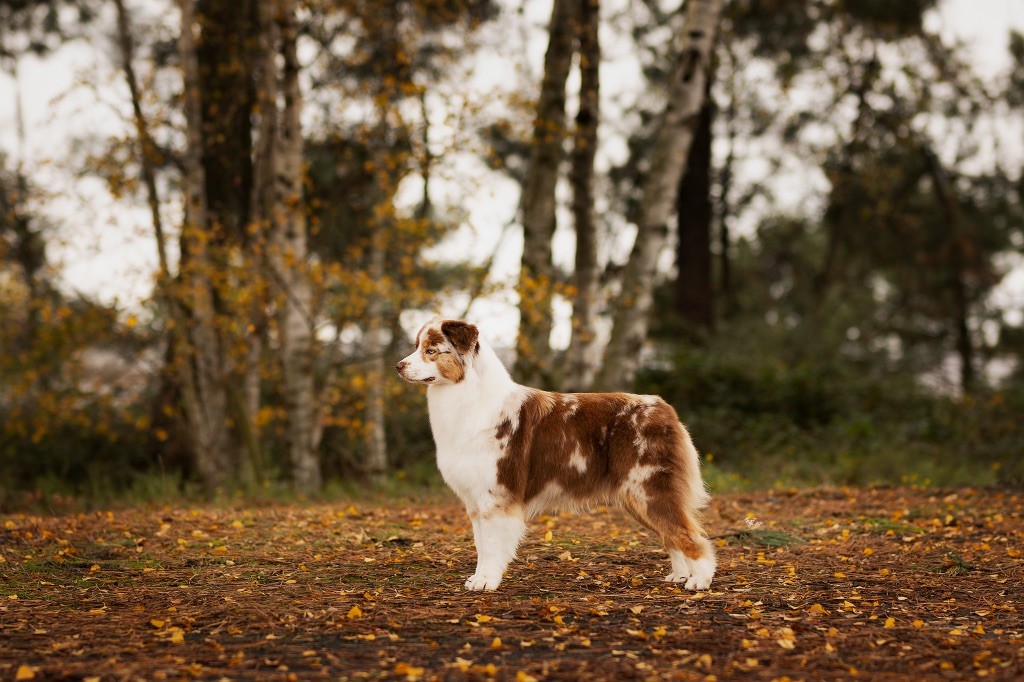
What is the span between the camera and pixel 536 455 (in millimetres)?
6707

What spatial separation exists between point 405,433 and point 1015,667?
46.4 feet

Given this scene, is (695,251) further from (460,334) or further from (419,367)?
(419,367)

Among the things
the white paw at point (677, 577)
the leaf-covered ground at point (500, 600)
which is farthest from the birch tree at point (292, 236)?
the white paw at point (677, 577)

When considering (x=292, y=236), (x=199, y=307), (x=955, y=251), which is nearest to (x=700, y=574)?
(x=292, y=236)

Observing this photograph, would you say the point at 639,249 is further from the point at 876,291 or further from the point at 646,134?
the point at 876,291

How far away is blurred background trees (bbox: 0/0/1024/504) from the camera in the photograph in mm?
13211

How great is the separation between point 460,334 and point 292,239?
7054mm

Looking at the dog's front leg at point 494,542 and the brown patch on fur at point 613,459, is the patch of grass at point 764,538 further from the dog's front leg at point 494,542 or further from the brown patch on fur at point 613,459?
the dog's front leg at point 494,542

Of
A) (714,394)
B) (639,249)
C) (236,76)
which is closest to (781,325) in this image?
(714,394)

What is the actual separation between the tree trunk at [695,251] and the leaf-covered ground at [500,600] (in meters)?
13.7

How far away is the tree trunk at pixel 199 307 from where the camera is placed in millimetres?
13289

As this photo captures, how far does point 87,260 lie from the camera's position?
45.3 feet

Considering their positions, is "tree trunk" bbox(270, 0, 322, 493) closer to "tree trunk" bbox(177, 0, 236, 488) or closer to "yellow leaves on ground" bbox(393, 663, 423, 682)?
"tree trunk" bbox(177, 0, 236, 488)

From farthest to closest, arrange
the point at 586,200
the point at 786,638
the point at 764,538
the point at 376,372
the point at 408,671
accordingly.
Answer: the point at 586,200
the point at 376,372
the point at 764,538
the point at 786,638
the point at 408,671
